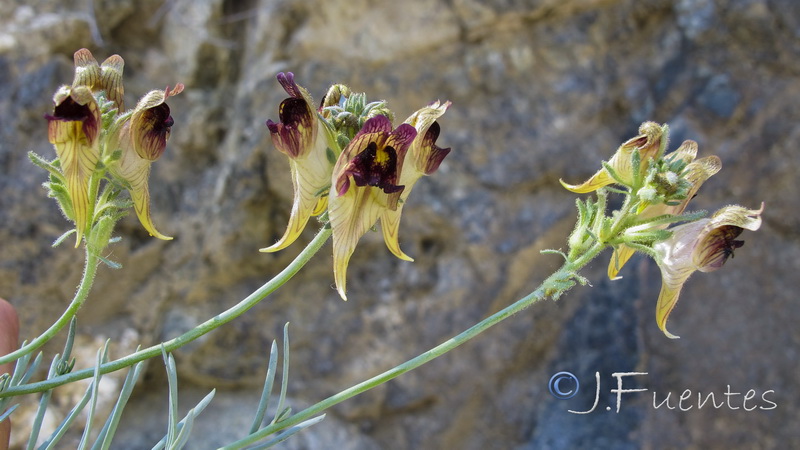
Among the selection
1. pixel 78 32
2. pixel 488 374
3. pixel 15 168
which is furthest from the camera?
pixel 488 374

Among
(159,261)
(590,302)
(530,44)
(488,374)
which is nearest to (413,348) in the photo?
(488,374)

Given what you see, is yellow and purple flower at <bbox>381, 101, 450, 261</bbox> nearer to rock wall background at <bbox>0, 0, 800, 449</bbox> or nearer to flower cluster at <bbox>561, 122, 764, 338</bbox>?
flower cluster at <bbox>561, 122, 764, 338</bbox>

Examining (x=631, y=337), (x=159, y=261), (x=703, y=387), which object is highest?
(x=159, y=261)

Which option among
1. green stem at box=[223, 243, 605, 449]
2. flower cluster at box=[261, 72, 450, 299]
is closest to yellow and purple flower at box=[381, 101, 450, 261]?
flower cluster at box=[261, 72, 450, 299]

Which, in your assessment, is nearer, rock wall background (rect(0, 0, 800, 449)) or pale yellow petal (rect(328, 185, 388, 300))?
pale yellow petal (rect(328, 185, 388, 300))

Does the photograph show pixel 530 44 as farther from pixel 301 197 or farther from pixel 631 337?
pixel 301 197

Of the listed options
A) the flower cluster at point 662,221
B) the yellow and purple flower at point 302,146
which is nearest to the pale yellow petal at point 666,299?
the flower cluster at point 662,221

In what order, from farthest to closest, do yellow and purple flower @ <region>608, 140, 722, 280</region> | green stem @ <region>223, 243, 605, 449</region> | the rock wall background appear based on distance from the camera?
1. the rock wall background
2. yellow and purple flower @ <region>608, 140, 722, 280</region>
3. green stem @ <region>223, 243, 605, 449</region>

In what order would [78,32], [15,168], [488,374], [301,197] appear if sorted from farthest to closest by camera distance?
[488,374]
[78,32]
[15,168]
[301,197]

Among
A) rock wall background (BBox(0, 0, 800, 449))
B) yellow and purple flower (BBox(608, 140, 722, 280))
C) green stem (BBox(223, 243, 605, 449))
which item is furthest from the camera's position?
rock wall background (BBox(0, 0, 800, 449))
